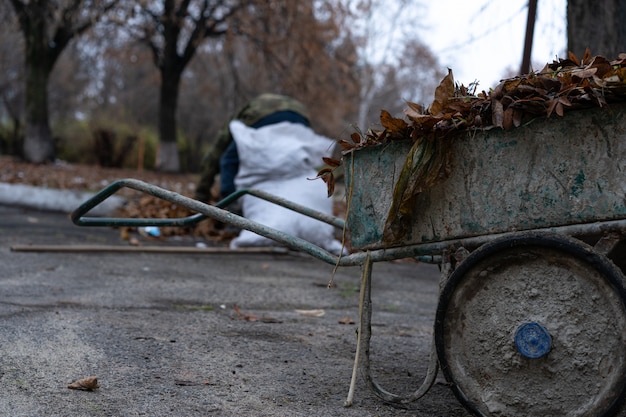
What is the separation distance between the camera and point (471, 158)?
7.64ft

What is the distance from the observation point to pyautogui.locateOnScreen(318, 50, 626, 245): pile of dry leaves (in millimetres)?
2090

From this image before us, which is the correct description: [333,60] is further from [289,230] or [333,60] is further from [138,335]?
[138,335]

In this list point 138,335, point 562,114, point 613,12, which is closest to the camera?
point 562,114

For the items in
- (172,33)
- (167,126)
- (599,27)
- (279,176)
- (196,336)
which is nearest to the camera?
(196,336)

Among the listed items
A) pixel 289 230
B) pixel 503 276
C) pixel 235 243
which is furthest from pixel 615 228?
pixel 235 243

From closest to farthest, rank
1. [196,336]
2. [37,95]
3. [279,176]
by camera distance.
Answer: [196,336] < [279,176] < [37,95]

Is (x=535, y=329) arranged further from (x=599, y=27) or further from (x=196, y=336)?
(x=599, y=27)

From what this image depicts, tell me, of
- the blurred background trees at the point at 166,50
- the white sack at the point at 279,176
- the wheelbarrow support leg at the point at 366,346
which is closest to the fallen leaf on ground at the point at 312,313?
the wheelbarrow support leg at the point at 366,346

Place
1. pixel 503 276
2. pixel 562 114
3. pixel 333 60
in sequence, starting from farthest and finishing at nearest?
pixel 333 60, pixel 503 276, pixel 562 114

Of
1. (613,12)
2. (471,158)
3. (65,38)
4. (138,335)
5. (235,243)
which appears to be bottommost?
(138,335)

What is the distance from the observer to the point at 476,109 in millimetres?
2289

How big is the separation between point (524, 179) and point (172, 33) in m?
13.3

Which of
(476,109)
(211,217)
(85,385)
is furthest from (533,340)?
(85,385)

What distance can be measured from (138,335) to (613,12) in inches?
164
